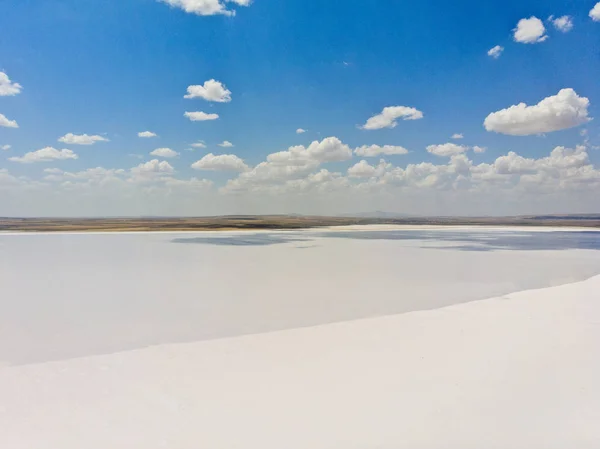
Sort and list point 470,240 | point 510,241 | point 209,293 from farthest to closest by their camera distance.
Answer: point 470,240
point 510,241
point 209,293

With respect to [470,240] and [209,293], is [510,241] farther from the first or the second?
[209,293]

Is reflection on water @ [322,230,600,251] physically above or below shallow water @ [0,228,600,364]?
below

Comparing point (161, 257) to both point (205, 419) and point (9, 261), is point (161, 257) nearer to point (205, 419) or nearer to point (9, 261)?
point (9, 261)

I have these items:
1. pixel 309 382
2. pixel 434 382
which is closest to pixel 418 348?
pixel 434 382

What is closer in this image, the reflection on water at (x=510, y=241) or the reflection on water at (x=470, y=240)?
the reflection on water at (x=510, y=241)

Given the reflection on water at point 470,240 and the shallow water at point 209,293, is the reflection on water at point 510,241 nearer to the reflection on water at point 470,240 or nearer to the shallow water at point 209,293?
the reflection on water at point 470,240

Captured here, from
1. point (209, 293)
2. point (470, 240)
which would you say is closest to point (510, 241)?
point (470, 240)

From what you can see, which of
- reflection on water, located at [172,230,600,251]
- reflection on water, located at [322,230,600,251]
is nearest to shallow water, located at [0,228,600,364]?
reflection on water, located at [322,230,600,251]

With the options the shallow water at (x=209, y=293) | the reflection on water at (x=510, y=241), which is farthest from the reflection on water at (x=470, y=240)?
the shallow water at (x=209, y=293)

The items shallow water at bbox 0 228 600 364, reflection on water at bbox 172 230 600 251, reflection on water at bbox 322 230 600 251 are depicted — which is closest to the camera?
shallow water at bbox 0 228 600 364

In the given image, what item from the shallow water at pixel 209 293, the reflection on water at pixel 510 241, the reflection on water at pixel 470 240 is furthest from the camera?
the reflection on water at pixel 470 240

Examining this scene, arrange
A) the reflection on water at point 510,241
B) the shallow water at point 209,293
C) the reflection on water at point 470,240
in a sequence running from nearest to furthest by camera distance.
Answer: the shallow water at point 209,293 < the reflection on water at point 510,241 < the reflection on water at point 470,240

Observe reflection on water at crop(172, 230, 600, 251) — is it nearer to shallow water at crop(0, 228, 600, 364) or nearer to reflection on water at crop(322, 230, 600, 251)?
reflection on water at crop(322, 230, 600, 251)
